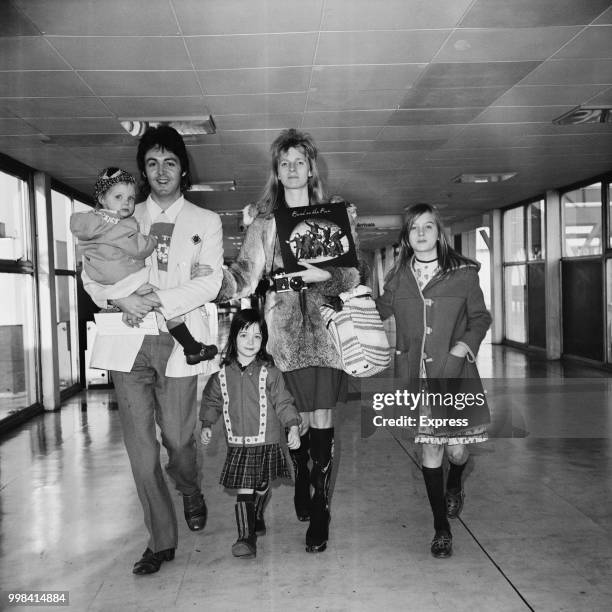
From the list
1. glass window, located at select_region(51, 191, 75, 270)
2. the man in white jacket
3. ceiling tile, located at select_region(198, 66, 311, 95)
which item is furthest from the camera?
glass window, located at select_region(51, 191, 75, 270)

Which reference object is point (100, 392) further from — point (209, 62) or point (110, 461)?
point (209, 62)

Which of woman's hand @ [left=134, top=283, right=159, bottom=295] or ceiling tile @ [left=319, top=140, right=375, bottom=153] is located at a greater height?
ceiling tile @ [left=319, top=140, right=375, bottom=153]

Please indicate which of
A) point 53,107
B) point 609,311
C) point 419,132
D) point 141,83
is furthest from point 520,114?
point 609,311

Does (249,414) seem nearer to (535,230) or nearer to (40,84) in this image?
(40,84)

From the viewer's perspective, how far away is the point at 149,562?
2.65m

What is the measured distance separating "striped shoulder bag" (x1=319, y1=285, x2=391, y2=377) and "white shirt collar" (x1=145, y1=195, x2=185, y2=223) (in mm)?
710

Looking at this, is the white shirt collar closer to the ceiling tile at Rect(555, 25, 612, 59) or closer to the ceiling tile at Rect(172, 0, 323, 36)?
the ceiling tile at Rect(172, 0, 323, 36)

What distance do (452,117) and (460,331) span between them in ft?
12.0

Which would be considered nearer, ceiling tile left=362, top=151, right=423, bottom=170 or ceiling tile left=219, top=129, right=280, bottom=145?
ceiling tile left=219, top=129, right=280, bottom=145

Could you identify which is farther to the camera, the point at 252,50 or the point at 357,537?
the point at 252,50

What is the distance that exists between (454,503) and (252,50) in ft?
9.46

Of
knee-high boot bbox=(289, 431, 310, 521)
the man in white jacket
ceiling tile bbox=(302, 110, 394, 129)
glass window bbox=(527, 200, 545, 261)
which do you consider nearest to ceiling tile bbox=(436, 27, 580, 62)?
ceiling tile bbox=(302, 110, 394, 129)

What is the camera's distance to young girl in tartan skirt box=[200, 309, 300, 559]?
9.16 ft

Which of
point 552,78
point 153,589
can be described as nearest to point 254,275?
point 153,589
